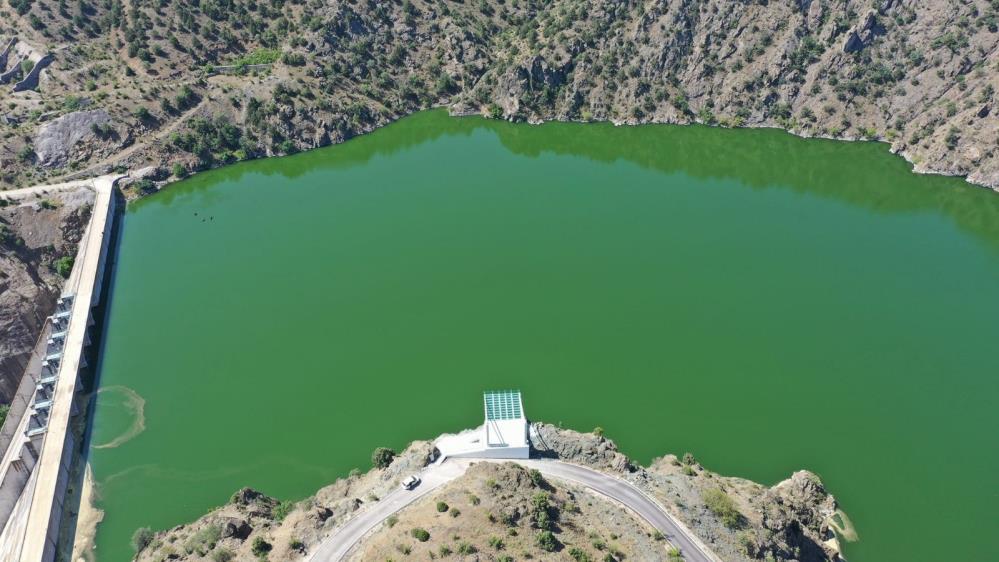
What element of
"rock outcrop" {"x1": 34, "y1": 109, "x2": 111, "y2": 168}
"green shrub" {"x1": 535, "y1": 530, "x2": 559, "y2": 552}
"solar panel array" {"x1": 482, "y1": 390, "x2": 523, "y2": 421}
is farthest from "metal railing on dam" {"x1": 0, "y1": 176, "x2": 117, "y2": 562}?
"green shrub" {"x1": 535, "y1": 530, "x2": 559, "y2": 552}

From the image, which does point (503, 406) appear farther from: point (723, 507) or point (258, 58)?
point (258, 58)

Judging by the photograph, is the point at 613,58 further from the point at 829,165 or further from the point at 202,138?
the point at 202,138

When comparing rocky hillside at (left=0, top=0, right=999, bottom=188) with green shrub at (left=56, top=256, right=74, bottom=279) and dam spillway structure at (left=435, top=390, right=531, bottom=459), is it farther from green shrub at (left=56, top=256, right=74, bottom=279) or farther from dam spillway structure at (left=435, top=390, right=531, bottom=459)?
dam spillway structure at (left=435, top=390, right=531, bottom=459)

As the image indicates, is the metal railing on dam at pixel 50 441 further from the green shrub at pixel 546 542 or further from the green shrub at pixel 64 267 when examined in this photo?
the green shrub at pixel 546 542

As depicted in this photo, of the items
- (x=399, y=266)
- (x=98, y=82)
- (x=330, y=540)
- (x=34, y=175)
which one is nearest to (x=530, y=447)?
(x=330, y=540)

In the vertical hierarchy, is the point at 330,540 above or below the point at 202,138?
below

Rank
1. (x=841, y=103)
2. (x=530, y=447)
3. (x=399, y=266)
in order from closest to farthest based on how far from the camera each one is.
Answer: (x=530, y=447) < (x=399, y=266) < (x=841, y=103)

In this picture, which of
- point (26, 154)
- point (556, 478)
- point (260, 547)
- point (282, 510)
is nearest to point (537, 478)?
point (556, 478)

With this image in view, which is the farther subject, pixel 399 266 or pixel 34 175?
pixel 34 175
